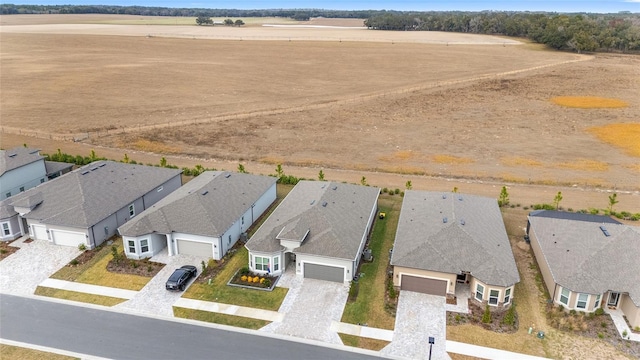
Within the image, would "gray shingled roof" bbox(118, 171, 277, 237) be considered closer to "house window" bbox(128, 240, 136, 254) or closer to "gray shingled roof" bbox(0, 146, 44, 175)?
"house window" bbox(128, 240, 136, 254)

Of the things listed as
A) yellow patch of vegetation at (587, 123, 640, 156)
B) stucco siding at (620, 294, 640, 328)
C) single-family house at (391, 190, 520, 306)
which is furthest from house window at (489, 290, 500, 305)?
yellow patch of vegetation at (587, 123, 640, 156)

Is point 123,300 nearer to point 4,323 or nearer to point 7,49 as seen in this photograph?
point 4,323

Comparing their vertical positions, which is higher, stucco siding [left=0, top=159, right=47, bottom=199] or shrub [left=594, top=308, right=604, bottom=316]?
stucco siding [left=0, top=159, right=47, bottom=199]

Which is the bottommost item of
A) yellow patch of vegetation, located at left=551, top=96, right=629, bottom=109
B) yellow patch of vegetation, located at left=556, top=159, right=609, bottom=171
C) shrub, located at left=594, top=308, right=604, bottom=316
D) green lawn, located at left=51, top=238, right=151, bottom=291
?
green lawn, located at left=51, top=238, right=151, bottom=291

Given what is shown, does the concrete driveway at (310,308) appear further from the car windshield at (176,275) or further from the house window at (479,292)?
the house window at (479,292)

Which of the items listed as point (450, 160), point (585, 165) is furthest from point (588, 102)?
point (450, 160)

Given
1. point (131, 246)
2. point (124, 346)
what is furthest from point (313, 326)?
point (131, 246)
